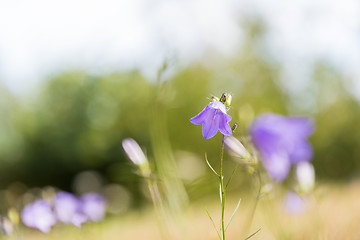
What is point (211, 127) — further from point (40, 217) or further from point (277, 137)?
point (40, 217)

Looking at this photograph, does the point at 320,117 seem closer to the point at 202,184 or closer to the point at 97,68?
the point at 97,68

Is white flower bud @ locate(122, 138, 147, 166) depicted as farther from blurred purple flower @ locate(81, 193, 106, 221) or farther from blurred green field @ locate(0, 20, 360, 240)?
blurred green field @ locate(0, 20, 360, 240)

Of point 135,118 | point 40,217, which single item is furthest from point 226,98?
point 135,118

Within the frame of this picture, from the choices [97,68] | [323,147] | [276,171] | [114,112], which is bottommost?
[276,171]

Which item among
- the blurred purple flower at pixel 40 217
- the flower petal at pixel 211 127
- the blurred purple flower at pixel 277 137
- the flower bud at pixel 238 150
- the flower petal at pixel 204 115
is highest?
the blurred purple flower at pixel 40 217

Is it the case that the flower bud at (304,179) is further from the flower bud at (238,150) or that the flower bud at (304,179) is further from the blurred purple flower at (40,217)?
the blurred purple flower at (40,217)

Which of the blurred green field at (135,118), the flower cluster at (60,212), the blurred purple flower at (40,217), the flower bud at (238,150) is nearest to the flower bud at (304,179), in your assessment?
the flower bud at (238,150)

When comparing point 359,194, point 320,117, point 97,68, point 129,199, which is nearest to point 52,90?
point 97,68
